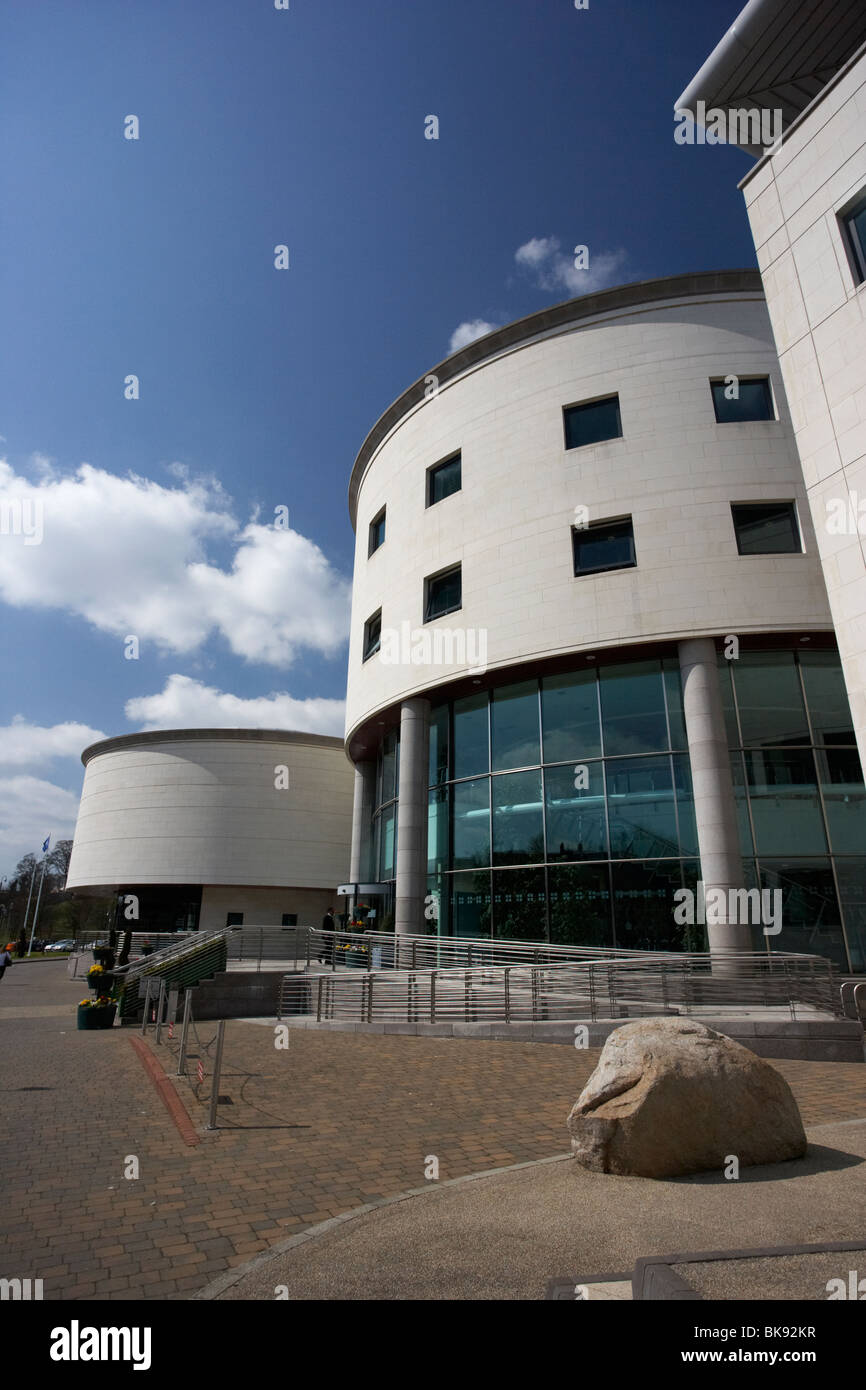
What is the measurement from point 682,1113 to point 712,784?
40.9ft

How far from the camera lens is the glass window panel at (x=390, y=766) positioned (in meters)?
26.7

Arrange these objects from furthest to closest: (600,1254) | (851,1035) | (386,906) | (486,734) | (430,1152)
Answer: (386,906)
(486,734)
(851,1035)
(430,1152)
(600,1254)

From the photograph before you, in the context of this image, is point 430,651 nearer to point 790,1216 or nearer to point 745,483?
point 745,483

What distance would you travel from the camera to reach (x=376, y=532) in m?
29.0

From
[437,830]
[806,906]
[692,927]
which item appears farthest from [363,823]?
[806,906]

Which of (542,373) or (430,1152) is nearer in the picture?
(430,1152)

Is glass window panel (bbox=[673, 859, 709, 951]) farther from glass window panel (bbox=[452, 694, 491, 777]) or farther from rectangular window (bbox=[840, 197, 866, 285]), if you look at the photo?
rectangular window (bbox=[840, 197, 866, 285])

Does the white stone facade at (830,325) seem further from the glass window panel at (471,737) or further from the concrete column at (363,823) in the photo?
the concrete column at (363,823)

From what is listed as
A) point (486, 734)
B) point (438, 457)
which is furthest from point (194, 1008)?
point (438, 457)

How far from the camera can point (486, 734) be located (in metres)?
22.0

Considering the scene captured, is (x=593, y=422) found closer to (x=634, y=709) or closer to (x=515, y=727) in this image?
(x=634, y=709)

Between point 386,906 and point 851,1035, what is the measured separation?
1630 centimetres

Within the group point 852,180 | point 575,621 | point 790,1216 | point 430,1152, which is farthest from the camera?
point 575,621

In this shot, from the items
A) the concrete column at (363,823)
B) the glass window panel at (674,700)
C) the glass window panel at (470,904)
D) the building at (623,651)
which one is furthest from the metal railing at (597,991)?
the concrete column at (363,823)
